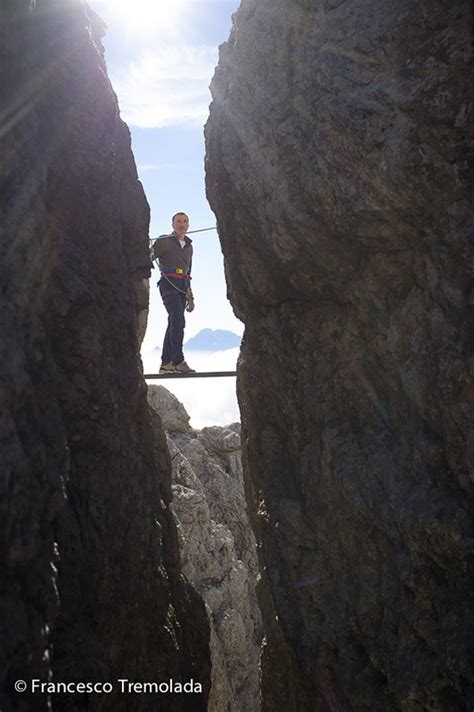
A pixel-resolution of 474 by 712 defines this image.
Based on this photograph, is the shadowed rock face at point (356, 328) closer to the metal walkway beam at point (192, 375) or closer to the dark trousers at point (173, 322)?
the metal walkway beam at point (192, 375)

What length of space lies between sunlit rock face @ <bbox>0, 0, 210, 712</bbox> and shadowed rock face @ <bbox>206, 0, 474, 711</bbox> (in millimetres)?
1558

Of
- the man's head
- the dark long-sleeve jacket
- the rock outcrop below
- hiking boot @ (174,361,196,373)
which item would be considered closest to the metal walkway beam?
hiking boot @ (174,361,196,373)

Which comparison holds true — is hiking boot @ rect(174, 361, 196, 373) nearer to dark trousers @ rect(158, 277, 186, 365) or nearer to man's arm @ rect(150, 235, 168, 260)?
dark trousers @ rect(158, 277, 186, 365)

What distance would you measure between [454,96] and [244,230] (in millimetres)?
3442

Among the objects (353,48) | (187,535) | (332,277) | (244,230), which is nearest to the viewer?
(353,48)

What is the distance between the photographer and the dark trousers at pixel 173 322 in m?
12.6

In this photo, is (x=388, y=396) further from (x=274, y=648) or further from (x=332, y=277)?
(x=274, y=648)

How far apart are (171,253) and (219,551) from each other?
9878 mm

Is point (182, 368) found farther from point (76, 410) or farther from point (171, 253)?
point (76, 410)

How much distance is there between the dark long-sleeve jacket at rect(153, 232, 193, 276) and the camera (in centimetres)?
1256

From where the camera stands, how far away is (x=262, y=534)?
9.04 metres

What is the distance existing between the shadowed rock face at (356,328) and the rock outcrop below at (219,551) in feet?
27.6

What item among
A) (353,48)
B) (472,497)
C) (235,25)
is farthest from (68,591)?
(235,25)

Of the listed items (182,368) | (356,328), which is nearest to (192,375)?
(182,368)
